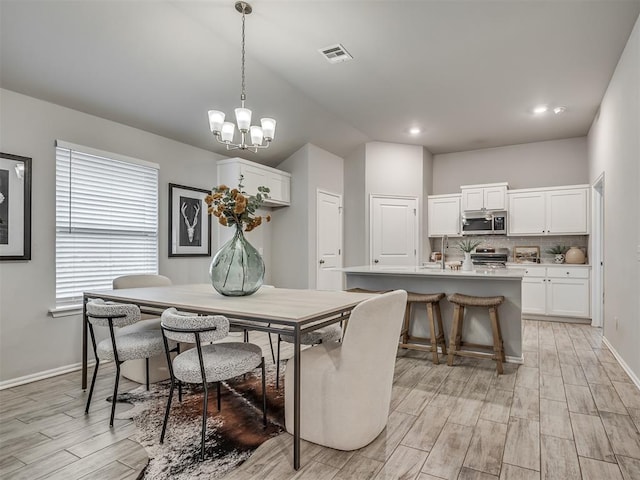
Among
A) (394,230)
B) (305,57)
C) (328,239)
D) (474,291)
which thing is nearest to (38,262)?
(305,57)

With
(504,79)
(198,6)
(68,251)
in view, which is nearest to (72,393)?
(68,251)

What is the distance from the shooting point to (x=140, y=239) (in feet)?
13.2

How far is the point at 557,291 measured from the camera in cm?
552

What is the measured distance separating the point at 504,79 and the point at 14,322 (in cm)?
Answer: 517

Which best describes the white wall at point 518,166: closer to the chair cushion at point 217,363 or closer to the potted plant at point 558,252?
the potted plant at point 558,252

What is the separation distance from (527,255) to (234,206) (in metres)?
5.45

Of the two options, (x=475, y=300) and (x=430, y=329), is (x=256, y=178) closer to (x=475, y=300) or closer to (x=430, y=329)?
(x=430, y=329)

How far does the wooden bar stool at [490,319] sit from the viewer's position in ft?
10.8

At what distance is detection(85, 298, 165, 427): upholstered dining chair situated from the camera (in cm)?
234

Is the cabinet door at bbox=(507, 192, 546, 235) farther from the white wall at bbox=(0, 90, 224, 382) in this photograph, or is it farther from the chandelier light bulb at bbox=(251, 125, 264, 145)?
the white wall at bbox=(0, 90, 224, 382)

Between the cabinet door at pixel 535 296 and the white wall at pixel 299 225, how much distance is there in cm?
327

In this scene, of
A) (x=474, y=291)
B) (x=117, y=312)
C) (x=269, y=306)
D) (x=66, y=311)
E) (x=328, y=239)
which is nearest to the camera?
(x=269, y=306)

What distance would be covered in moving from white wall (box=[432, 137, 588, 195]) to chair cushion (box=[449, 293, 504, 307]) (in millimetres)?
3682

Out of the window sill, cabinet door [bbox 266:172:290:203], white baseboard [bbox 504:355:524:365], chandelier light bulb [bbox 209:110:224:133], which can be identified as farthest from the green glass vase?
cabinet door [bbox 266:172:290:203]
